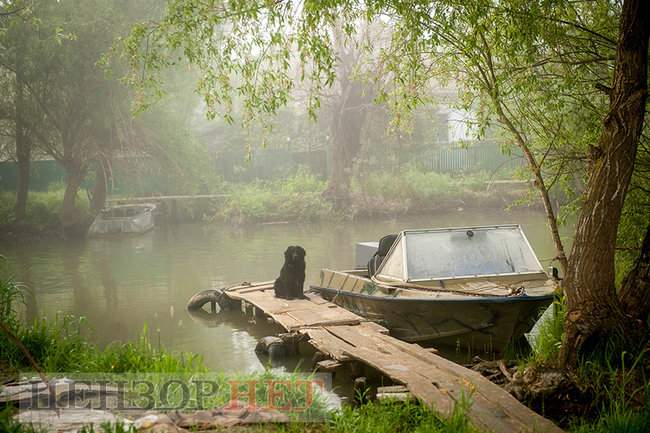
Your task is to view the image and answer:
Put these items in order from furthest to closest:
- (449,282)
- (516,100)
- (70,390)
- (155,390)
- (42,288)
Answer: (42,288) < (449,282) < (516,100) < (155,390) < (70,390)

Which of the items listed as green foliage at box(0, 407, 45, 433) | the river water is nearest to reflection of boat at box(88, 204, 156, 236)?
the river water

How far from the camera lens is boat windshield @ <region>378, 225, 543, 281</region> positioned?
1107 centimetres

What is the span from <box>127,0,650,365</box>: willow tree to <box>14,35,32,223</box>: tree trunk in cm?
2075

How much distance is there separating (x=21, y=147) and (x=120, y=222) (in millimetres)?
5146

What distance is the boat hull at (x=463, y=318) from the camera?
9.50 metres

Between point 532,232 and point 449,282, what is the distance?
1620 cm

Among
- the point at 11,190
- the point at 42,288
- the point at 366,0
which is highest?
the point at 366,0

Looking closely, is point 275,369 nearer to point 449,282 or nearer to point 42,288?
point 449,282

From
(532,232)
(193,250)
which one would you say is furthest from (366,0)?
(532,232)

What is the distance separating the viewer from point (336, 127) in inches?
1391

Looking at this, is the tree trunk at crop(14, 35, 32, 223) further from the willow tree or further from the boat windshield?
the boat windshield

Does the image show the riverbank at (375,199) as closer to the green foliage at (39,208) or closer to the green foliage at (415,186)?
the green foliage at (415,186)

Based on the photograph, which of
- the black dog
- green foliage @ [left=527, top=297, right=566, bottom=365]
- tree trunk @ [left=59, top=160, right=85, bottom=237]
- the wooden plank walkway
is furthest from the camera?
tree trunk @ [left=59, top=160, right=85, bottom=237]

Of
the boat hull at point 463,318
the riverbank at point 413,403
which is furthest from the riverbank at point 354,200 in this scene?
the riverbank at point 413,403
